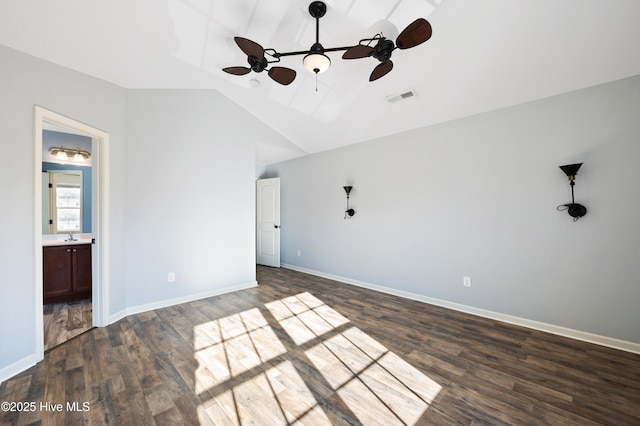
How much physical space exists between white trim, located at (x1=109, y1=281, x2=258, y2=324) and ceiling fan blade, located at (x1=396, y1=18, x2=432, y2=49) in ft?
13.2

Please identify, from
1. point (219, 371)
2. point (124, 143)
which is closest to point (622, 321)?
point (219, 371)

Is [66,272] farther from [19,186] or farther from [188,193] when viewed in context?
[19,186]

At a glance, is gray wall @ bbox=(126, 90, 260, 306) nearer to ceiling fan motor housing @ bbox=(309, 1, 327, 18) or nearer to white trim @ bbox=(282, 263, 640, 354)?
ceiling fan motor housing @ bbox=(309, 1, 327, 18)

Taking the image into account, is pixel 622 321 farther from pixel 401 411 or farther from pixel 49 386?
pixel 49 386

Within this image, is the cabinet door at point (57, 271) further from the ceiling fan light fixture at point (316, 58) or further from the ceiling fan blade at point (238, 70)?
the ceiling fan light fixture at point (316, 58)

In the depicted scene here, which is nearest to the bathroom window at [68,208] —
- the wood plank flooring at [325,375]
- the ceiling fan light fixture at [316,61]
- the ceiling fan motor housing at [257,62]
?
the wood plank flooring at [325,375]

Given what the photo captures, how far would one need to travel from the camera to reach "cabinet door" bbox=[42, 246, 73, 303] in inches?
142

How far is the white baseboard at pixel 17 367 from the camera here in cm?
203

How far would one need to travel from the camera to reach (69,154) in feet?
13.8

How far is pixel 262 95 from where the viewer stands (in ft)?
13.0

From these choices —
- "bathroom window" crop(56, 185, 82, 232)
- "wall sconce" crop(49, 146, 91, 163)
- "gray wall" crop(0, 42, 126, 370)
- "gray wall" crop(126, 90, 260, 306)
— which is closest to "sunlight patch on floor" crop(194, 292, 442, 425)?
"gray wall" crop(126, 90, 260, 306)

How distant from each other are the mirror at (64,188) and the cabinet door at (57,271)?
718 millimetres

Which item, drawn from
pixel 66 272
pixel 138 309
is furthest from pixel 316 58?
pixel 66 272

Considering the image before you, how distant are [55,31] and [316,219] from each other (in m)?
4.32
